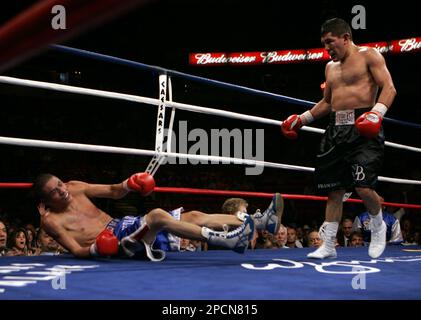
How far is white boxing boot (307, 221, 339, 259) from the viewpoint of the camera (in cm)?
218

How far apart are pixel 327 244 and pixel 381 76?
733mm

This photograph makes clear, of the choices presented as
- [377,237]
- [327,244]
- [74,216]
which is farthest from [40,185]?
[377,237]

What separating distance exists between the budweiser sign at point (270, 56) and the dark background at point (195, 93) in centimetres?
21

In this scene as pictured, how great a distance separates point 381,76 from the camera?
2.14 metres

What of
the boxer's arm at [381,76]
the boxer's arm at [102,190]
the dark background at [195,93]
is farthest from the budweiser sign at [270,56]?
the boxer's arm at [102,190]

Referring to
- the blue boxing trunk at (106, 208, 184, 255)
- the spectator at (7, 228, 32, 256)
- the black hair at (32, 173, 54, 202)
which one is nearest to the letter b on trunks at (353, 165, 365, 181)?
the blue boxing trunk at (106, 208, 184, 255)

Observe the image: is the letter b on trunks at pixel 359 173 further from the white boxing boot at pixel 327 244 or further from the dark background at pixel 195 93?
the dark background at pixel 195 93

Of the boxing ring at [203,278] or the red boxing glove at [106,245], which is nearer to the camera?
the boxing ring at [203,278]

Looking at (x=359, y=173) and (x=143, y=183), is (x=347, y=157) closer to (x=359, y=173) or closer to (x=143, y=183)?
(x=359, y=173)

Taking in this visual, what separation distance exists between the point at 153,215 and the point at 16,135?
27.0 feet

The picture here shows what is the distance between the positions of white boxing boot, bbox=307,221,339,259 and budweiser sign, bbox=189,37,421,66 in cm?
792

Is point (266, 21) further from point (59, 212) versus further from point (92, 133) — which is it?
point (59, 212)

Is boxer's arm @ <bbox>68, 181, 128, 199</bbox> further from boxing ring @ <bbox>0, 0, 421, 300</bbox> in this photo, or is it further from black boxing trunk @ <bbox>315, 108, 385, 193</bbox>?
black boxing trunk @ <bbox>315, 108, 385, 193</bbox>

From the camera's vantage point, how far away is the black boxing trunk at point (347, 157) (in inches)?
83.3
